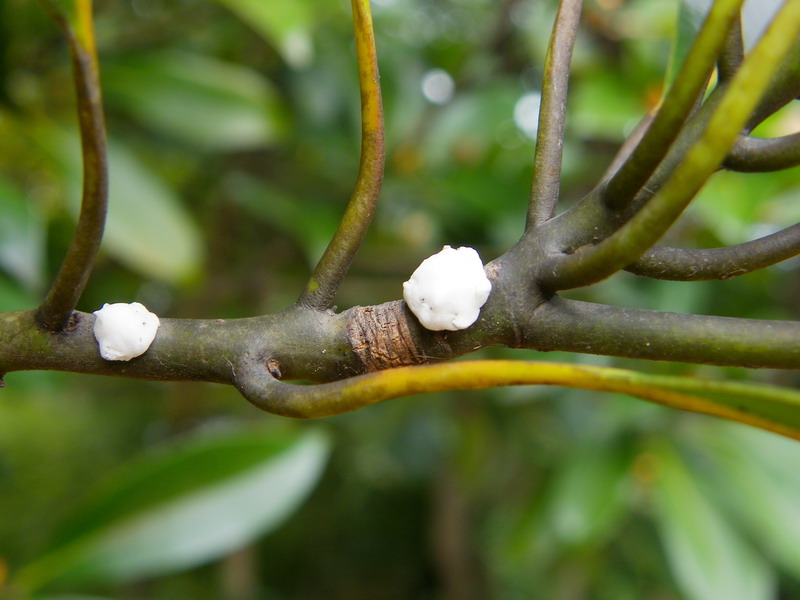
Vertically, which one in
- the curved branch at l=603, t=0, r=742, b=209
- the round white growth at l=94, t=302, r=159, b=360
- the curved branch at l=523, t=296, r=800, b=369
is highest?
the curved branch at l=603, t=0, r=742, b=209

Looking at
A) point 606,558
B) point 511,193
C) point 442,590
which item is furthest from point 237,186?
point 606,558

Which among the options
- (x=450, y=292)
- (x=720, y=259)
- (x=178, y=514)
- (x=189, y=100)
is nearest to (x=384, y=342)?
(x=450, y=292)

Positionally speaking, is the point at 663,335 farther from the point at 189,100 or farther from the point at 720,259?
the point at 189,100

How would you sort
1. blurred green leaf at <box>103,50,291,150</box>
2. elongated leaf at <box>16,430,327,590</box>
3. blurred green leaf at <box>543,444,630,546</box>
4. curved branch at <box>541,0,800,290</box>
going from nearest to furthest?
curved branch at <box>541,0,800,290</box>
elongated leaf at <box>16,430,327,590</box>
blurred green leaf at <box>103,50,291,150</box>
blurred green leaf at <box>543,444,630,546</box>

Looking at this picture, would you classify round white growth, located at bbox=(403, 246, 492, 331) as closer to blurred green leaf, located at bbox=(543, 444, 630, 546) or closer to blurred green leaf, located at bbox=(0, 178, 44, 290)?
blurred green leaf, located at bbox=(0, 178, 44, 290)

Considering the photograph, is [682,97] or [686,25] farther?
[686,25]

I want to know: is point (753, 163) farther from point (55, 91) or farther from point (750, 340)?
point (55, 91)

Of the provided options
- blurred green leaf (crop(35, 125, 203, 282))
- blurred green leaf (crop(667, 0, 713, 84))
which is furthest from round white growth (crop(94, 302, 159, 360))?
blurred green leaf (crop(35, 125, 203, 282))
